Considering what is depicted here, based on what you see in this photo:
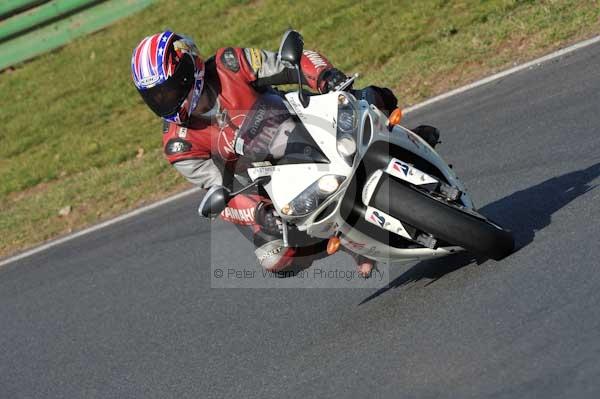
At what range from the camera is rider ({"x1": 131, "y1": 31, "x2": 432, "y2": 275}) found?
18.2ft

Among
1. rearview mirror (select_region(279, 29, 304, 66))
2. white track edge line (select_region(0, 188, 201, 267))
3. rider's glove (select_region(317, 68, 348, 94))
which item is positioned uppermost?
rearview mirror (select_region(279, 29, 304, 66))

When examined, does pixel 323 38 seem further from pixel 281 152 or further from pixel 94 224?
pixel 281 152

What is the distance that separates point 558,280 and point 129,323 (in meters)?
3.61

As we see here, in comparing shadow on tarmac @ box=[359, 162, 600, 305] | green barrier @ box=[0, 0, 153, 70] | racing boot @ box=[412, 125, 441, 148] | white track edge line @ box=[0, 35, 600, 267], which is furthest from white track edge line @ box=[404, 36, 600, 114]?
green barrier @ box=[0, 0, 153, 70]

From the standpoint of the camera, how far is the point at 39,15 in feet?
50.4

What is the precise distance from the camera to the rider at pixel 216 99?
554 centimetres

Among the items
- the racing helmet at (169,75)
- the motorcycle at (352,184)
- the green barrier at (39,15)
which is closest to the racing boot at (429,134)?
the motorcycle at (352,184)

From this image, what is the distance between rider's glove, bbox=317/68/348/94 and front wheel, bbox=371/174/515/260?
769mm

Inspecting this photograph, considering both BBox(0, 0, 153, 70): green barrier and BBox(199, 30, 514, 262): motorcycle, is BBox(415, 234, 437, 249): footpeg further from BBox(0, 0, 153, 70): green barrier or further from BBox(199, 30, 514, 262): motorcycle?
BBox(0, 0, 153, 70): green barrier

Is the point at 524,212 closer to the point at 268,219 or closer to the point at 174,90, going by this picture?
the point at 268,219

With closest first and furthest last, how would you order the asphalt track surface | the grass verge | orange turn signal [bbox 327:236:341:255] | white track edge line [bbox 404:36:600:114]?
the asphalt track surface → orange turn signal [bbox 327:236:341:255] → white track edge line [bbox 404:36:600:114] → the grass verge

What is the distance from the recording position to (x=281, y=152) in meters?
5.24

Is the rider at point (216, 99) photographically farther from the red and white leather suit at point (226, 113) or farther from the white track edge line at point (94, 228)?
the white track edge line at point (94, 228)

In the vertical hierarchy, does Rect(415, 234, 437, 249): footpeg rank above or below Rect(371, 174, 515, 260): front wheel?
below
